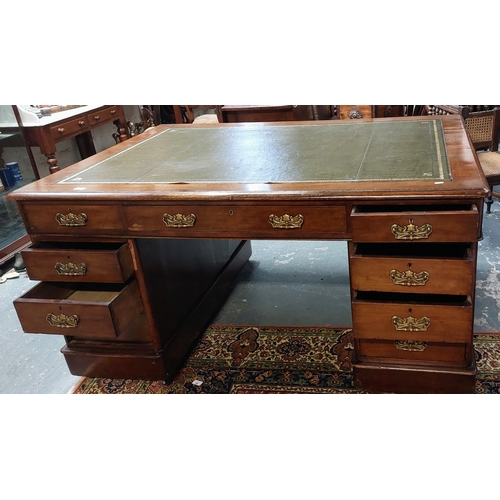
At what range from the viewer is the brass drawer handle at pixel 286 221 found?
163cm

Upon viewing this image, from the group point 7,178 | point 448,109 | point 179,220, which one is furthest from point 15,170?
point 448,109

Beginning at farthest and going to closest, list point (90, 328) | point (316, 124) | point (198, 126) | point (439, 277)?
point (198, 126) → point (316, 124) → point (90, 328) → point (439, 277)

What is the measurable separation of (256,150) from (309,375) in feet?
2.90

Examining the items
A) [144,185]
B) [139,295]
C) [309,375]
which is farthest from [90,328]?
[309,375]

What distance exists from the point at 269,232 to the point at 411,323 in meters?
0.53

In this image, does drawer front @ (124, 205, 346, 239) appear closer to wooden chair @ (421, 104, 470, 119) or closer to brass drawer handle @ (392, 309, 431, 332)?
brass drawer handle @ (392, 309, 431, 332)

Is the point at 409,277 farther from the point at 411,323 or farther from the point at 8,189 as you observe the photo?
the point at 8,189

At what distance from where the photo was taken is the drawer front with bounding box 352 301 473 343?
5.35 ft

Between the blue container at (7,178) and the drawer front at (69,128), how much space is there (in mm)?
375

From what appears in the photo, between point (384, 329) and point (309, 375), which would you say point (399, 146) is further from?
point (309, 375)

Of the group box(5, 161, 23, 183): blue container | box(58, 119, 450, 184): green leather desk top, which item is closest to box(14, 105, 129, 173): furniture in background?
box(5, 161, 23, 183): blue container

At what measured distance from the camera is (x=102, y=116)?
420 cm

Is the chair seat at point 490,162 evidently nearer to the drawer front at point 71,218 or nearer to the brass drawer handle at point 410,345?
the brass drawer handle at point 410,345

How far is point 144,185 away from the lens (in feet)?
5.85
